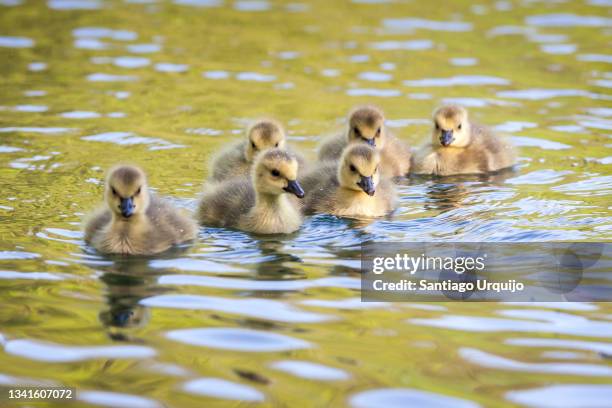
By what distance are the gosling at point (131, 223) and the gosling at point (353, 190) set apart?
3.97 feet

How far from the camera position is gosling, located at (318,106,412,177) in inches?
348

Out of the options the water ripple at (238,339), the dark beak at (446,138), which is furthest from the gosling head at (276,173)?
the dark beak at (446,138)

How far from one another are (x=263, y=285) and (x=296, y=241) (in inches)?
41.7

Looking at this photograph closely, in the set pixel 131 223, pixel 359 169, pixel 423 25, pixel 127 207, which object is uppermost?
pixel 423 25

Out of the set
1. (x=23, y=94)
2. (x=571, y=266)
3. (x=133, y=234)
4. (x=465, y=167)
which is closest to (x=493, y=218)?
(x=571, y=266)

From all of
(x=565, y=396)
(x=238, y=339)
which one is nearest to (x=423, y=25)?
(x=238, y=339)

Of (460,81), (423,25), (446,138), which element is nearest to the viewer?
(446,138)

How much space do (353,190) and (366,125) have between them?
1045mm

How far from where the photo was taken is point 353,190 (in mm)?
7918

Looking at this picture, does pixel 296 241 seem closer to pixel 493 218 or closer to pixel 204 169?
pixel 493 218

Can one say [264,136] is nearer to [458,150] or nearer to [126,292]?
[458,150]

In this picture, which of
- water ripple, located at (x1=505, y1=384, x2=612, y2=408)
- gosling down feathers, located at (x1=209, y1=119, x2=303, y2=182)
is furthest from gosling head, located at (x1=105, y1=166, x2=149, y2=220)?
water ripple, located at (x1=505, y1=384, x2=612, y2=408)

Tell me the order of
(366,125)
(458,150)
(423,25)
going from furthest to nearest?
1. (423,25)
2. (458,150)
3. (366,125)

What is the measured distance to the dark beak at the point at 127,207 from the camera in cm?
670
